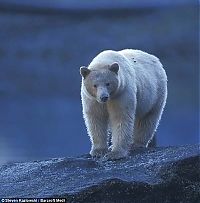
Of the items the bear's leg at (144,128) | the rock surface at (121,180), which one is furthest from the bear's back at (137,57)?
the rock surface at (121,180)

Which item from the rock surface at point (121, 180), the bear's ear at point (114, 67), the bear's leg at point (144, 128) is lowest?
the rock surface at point (121, 180)

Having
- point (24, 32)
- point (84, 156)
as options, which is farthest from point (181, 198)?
point (24, 32)

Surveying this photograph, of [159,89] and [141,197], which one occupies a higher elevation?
[159,89]

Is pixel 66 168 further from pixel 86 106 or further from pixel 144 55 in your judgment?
pixel 144 55

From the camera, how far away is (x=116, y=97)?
6461 mm

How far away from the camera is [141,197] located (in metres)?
5.55

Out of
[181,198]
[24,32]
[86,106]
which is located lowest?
[181,198]

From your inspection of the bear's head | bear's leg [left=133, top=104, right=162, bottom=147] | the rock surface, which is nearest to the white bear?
the bear's head

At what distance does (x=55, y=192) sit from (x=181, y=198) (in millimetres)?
862

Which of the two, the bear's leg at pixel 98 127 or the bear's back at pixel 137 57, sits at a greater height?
the bear's back at pixel 137 57

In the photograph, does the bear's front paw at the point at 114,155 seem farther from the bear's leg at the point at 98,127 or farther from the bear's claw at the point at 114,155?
the bear's leg at the point at 98,127

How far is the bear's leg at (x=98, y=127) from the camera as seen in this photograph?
6.55 metres

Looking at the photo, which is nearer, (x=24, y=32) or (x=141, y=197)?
(x=141, y=197)

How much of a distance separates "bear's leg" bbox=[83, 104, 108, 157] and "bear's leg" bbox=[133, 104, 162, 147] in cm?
57
